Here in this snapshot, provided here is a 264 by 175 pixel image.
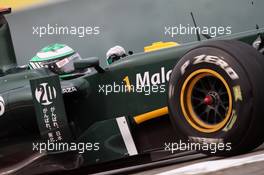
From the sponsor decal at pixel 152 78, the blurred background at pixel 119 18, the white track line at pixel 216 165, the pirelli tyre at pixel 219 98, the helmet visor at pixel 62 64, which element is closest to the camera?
the white track line at pixel 216 165

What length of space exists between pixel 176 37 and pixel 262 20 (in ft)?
6.59

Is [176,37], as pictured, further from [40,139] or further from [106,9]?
[40,139]

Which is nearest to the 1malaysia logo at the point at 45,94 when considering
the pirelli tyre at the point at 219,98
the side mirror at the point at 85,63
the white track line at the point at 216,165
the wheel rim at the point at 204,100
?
the side mirror at the point at 85,63

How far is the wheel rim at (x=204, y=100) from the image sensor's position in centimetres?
465

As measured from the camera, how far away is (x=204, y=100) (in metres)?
4.72

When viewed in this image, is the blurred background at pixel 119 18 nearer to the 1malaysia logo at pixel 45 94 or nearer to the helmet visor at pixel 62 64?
the helmet visor at pixel 62 64

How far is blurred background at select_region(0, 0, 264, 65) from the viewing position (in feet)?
27.1

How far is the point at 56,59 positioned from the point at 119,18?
9.49 feet

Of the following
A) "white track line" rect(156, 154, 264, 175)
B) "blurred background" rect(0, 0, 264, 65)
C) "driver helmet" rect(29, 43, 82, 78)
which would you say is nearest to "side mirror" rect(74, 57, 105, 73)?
"driver helmet" rect(29, 43, 82, 78)

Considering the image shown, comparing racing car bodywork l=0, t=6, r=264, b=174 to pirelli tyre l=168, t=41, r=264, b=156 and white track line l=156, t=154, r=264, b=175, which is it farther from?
white track line l=156, t=154, r=264, b=175

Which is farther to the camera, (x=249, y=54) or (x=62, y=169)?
(x=62, y=169)

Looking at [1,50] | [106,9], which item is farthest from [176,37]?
[1,50]

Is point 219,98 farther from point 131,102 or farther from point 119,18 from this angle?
point 119,18

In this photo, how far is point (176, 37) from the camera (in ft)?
31.3
